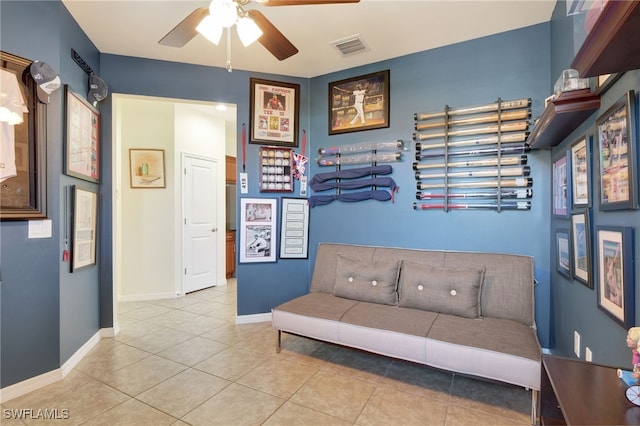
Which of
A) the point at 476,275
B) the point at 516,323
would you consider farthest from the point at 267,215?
the point at 516,323

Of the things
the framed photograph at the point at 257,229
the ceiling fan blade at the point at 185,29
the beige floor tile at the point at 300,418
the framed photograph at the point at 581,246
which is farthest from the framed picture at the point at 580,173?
the framed photograph at the point at 257,229

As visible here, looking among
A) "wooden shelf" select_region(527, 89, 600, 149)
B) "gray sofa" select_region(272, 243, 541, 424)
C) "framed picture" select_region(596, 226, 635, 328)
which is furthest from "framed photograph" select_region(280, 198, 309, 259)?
"framed picture" select_region(596, 226, 635, 328)

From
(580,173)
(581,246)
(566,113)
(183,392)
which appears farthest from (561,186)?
(183,392)

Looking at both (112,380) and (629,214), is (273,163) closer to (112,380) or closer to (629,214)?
(112,380)

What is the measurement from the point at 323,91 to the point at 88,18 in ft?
7.18

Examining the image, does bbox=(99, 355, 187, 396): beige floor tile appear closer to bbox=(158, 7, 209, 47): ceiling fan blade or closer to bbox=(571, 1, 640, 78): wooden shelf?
bbox=(158, 7, 209, 47): ceiling fan blade

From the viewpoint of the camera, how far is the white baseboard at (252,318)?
3334 millimetres

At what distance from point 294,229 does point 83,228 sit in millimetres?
1963

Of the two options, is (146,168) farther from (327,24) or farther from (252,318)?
(327,24)

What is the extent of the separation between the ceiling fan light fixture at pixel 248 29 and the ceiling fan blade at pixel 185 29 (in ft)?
0.64

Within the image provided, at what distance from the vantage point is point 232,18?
1714 mm

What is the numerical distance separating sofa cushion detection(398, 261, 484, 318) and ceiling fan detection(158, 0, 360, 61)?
1.99m

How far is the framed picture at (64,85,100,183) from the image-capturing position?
7.66 feet

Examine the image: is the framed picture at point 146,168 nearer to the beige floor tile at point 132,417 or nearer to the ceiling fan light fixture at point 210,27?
the ceiling fan light fixture at point 210,27
